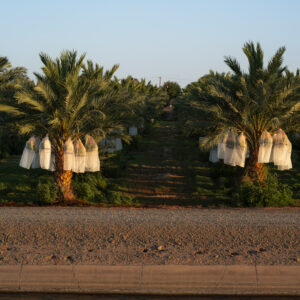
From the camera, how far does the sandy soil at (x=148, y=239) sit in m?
6.41

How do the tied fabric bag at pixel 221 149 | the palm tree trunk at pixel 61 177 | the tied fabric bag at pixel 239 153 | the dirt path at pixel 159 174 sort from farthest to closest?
the dirt path at pixel 159 174
the tied fabric bag at pixel 221 149
the tied fabric bag at pixel 239 153
the palm tree trunk at pixel 61 177

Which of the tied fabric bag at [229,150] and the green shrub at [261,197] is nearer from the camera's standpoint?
the green shrub at [261,197]

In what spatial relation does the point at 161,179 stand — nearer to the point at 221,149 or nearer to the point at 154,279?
the point at 221,149

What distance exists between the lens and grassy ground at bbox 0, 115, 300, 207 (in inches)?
584

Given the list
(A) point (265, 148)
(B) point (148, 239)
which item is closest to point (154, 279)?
(B) point (148, 239)

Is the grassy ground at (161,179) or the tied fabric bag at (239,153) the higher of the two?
the tied fabric bag at (239,153)

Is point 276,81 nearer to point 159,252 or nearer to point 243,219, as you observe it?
point 243,219

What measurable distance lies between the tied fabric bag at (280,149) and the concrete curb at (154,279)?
8487 millimetres

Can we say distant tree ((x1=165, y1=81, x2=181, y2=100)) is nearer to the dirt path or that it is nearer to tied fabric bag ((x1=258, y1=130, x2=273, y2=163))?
the dirt path

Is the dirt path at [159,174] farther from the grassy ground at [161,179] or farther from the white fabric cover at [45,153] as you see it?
the white fabric cover at [45,153]

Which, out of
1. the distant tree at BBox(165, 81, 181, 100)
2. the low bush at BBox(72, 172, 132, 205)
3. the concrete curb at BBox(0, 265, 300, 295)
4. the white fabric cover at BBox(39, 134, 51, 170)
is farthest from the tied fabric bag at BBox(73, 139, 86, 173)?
the distant tree at BBox(165, 81, 181, 100)

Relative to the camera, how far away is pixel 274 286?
562 cm

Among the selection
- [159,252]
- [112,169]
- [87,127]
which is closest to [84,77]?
[87,127]

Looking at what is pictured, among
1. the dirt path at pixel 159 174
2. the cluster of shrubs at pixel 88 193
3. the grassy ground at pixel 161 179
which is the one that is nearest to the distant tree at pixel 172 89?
the dirt path at pixel 159 174
